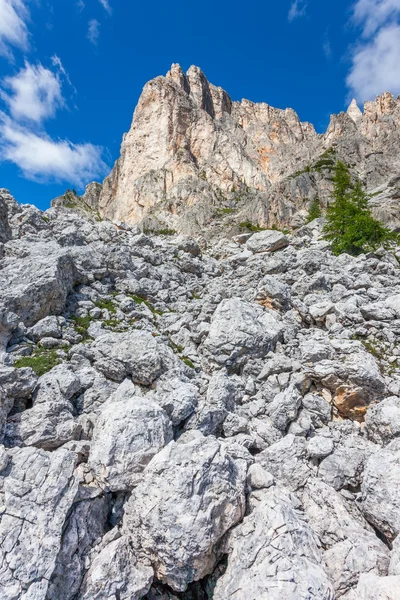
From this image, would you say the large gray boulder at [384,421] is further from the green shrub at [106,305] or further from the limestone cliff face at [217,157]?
the limestone cliff face at [217,157]

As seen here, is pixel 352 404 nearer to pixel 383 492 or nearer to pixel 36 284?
pixel 383 492

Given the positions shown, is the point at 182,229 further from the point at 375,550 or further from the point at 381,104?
the point at 381,104

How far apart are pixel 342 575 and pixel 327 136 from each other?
512ft

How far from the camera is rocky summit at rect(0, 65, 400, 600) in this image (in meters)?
5.91

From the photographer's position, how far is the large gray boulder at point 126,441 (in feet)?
23.2

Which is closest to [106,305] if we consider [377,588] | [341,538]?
[341,538]

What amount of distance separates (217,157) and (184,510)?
127 meters

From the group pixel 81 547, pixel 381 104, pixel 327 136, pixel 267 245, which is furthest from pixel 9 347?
pixel 381 104

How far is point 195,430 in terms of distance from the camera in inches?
339

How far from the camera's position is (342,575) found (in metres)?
5.83

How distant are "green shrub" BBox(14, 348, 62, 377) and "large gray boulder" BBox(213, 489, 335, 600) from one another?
8.07 meters

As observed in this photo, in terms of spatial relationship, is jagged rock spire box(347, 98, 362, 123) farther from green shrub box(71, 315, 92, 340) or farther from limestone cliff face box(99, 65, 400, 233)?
green shrub box(71, 315, 92, 340)

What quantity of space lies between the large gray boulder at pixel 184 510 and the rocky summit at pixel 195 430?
3 cm

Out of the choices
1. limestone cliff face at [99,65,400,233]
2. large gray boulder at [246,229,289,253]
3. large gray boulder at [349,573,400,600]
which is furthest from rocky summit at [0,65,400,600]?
limestone cliff face at [99,65,400,233]
